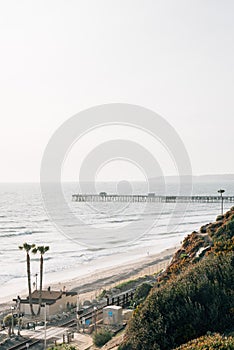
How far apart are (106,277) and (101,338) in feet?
82.3

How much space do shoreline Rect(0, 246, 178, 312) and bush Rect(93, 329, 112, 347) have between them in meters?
14.8

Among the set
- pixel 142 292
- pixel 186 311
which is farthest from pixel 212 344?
pixel 142 292

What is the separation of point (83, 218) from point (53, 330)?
78.4 meters

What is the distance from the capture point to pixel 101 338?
66.8 feet

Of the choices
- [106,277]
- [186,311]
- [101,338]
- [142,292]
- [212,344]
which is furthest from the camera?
[106,277]

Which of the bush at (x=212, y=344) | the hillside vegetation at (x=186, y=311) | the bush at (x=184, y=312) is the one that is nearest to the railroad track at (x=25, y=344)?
A: the bush at (x=184, y=312)

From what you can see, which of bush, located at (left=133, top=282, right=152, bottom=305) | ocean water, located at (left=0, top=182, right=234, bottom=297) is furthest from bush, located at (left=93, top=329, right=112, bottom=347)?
ocean water, located at (left=0, top=182, right=234, bottom=297)

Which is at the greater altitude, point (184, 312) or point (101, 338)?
point (184, 312)

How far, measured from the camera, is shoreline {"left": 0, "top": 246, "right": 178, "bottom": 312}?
38500 millimetres

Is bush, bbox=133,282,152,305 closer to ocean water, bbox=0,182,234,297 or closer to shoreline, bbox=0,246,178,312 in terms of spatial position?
shoreline, bbox=0,246,178,312

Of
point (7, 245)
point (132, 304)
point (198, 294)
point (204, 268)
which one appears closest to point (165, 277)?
point (132, 304)

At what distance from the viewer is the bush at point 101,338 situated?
66.6 feet

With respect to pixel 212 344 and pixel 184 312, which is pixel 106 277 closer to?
pixel 184 312

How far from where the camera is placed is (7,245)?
6744 cm
